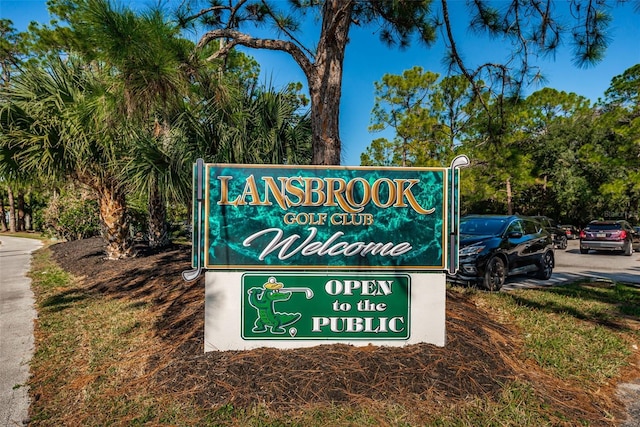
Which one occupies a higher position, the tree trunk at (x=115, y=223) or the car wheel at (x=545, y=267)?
the tree trunk at (x=115, y=223)

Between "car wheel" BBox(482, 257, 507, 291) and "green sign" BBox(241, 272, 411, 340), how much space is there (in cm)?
395

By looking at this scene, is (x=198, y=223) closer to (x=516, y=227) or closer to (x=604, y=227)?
(x=516, y=227)

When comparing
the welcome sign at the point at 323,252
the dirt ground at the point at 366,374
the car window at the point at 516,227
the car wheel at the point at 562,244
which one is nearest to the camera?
the dirt ground at the point at 366,374

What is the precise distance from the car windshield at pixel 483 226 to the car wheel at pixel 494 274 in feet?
2.12

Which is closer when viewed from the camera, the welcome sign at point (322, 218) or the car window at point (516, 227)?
the welcome sign at point (322, 218)

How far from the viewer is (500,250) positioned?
24.3 ft

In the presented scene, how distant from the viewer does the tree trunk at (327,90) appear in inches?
185

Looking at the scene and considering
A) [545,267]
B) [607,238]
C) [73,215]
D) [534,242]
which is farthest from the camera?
[607,238]

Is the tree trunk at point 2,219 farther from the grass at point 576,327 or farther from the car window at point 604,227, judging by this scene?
the car window at point 604,227

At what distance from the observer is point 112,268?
8.30 meters

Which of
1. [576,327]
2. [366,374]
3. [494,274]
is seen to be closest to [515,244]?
[494,274]

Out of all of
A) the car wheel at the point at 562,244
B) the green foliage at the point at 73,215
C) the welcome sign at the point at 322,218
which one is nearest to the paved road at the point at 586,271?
the car wheel at the point at 562,244

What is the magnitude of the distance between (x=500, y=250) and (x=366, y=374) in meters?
5.27

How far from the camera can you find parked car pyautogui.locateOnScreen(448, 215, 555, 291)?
7.08 metres
